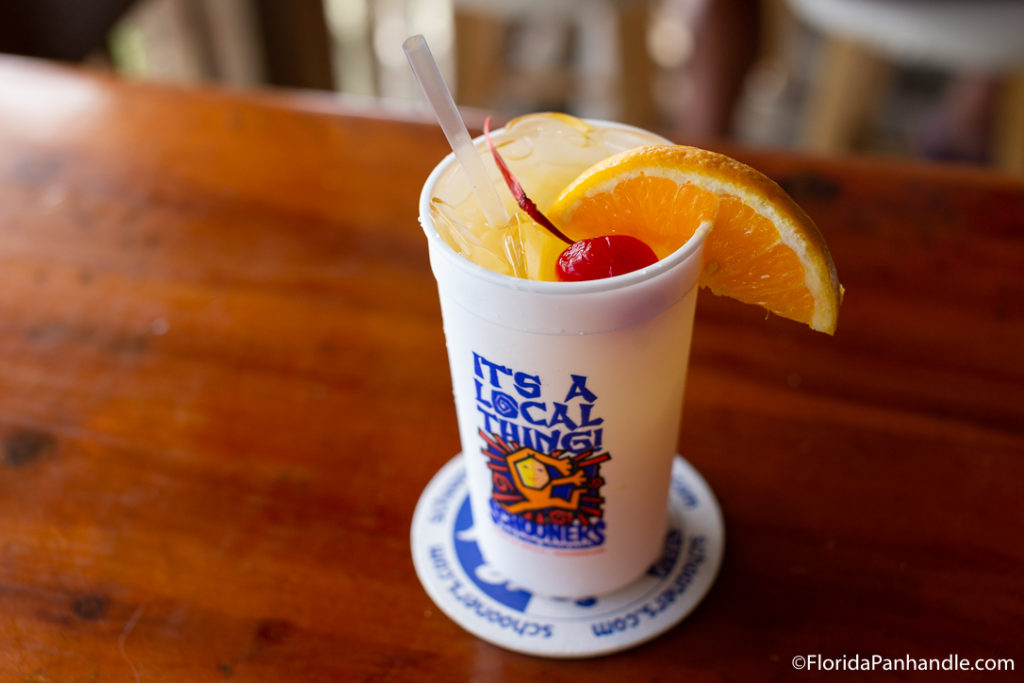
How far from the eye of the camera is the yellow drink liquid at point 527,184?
1.64 feet

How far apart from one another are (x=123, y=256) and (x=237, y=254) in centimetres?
11

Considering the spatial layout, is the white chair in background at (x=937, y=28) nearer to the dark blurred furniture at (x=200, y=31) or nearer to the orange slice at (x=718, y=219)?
the orange slice at (x=718, y=219)

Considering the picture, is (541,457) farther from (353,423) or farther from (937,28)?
(937,28)

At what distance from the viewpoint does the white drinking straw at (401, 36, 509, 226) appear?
482 millimetres

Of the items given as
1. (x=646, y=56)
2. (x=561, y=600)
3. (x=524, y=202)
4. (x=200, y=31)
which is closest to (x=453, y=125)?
(x=524, y=202)

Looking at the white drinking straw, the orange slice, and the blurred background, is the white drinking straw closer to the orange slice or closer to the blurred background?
the orange slice

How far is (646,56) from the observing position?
2.05 metres

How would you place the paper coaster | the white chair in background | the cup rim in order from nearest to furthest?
the cup rim → the paper coaster → the white chair in background

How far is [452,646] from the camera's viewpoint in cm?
58

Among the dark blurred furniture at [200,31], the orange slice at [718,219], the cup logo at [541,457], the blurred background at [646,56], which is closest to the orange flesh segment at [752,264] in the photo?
the orange slice at [718,219]

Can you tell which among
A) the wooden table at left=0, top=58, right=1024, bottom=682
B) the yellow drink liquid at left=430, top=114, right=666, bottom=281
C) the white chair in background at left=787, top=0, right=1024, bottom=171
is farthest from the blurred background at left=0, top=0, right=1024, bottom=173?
the yellow drink liquid at left=430, top=114, right=666, bottom=281

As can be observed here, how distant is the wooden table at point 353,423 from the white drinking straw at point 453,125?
0.26 m

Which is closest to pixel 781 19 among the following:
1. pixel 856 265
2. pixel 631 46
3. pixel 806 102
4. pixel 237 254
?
pixel 806 102

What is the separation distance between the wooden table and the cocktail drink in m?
0.10
